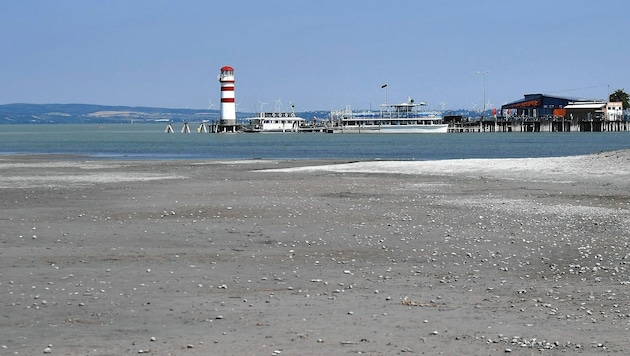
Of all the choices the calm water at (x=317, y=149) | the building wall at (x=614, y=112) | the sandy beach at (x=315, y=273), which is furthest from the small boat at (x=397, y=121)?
the sandy beach at (x=315, y=273)

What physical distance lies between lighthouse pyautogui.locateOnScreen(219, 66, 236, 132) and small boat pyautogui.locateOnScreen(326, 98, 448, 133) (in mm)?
18078

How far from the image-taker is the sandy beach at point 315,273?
9062mm

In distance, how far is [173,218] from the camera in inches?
750

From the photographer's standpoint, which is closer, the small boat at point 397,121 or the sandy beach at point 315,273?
the sandy beach at point 315,273

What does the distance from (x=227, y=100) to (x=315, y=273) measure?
482 ft

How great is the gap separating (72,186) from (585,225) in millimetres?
16595

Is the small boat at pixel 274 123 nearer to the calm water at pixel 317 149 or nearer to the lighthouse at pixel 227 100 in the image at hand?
the lighthouse at pixel 227 100

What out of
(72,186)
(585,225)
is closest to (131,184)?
(72,186)

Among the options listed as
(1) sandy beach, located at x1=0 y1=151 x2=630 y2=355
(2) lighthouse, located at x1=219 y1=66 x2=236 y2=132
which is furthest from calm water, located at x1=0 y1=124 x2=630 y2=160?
(2) lighthouse, located at x1=219 y1=66 x2=236 y2=132

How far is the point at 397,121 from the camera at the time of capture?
6294 inches

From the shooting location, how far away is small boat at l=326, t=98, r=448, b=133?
159m

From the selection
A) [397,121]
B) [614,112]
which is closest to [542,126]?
[614,112]

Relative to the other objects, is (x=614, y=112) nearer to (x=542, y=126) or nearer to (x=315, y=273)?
(x=542, y=126)

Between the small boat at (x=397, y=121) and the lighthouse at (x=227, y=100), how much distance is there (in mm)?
18078
